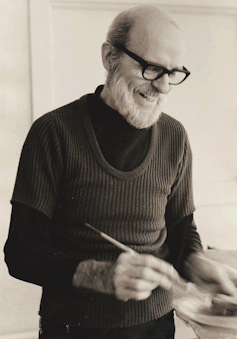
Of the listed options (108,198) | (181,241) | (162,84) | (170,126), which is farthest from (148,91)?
(181,241)

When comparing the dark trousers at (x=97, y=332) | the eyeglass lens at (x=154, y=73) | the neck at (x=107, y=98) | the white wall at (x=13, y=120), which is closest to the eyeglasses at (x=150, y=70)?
the eyeglass lens at (x=154, y=73)

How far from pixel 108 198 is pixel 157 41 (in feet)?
1.24

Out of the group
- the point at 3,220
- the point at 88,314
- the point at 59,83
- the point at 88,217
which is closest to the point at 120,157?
the point at 88,217

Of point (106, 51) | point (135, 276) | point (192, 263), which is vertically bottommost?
point (192, 263)

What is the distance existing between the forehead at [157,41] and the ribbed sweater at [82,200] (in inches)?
7.5

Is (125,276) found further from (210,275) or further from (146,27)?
(146,27)

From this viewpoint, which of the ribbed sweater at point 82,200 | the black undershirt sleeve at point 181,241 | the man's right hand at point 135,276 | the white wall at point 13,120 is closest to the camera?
the man's right hand at point 135,276

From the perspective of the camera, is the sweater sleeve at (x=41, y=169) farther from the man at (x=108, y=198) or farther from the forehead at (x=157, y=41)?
the forehead at (x=157, y=41)

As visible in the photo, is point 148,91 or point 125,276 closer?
point 125,276

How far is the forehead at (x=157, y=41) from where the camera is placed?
2.69 ft

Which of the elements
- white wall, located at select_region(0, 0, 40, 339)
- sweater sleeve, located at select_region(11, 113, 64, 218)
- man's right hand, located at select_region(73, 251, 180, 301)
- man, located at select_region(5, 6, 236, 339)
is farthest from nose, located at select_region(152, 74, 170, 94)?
white wall, located at select_region(0, 0, 40, 339)

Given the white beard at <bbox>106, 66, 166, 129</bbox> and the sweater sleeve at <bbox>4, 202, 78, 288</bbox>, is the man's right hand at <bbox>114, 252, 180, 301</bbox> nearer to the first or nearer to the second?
the sweater sleeve at <bbox>4, 202, 78, 288</bbox>

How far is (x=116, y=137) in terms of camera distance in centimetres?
91

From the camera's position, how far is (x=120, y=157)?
2.93 feet
